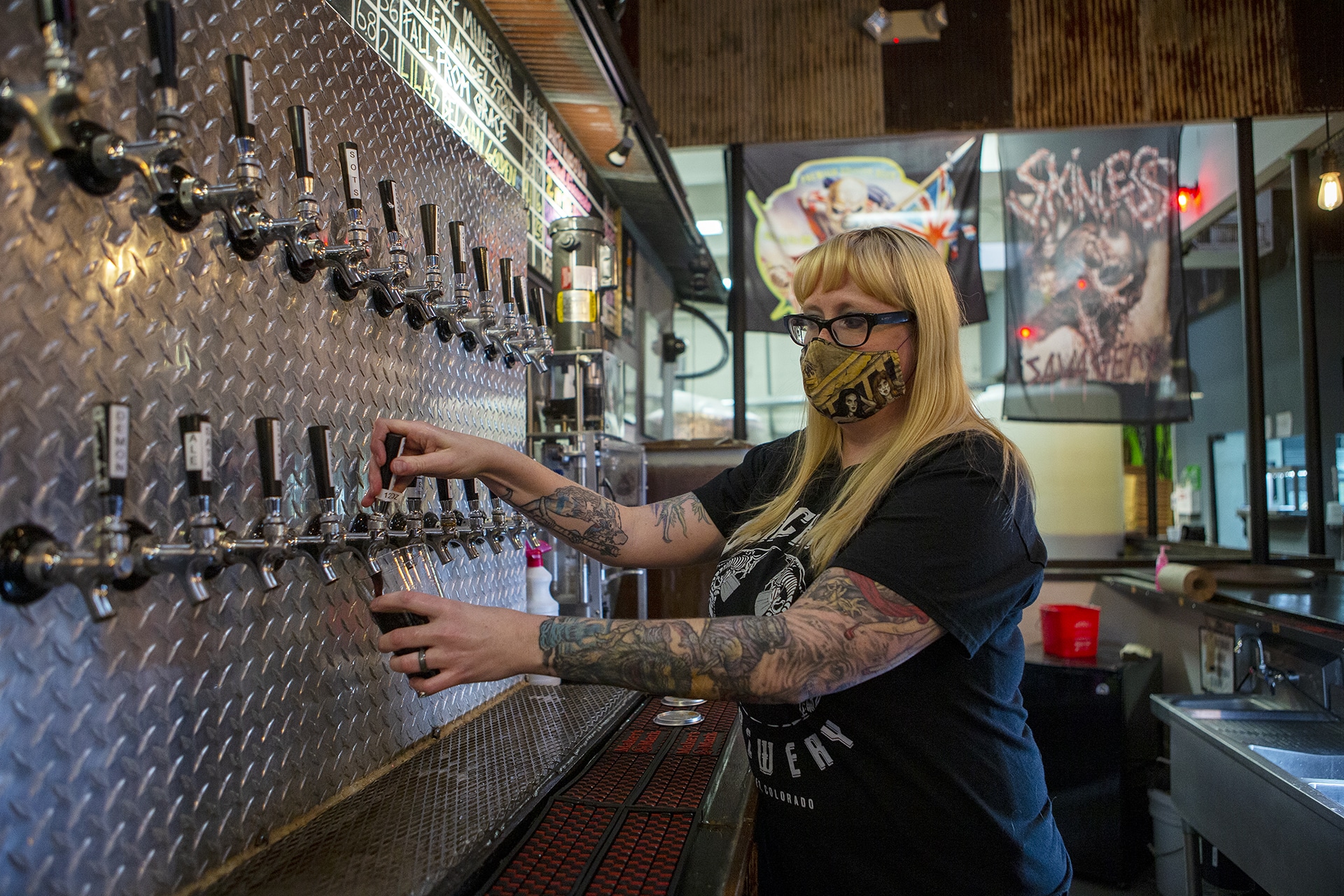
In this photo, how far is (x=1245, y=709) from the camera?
300cm

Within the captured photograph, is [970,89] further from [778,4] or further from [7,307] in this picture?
[7,307]

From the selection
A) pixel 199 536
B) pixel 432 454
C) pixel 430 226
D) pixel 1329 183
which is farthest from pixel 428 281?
pixel 1329 183

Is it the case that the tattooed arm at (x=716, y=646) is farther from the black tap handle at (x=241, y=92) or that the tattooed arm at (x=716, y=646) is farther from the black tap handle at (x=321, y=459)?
the black tap handle at (x=241, y=92)

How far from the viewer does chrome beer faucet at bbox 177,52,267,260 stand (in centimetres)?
103

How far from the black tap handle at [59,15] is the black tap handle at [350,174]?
450 mm

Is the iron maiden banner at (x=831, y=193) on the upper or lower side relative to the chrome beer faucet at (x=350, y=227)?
upper

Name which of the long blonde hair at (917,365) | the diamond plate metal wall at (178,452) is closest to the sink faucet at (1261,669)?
the long blonde hair at (917,365)

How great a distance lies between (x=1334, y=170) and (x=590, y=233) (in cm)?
322

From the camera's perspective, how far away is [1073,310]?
14.3 ft

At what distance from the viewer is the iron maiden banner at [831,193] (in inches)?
177

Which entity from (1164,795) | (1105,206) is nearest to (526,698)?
(1164,795)

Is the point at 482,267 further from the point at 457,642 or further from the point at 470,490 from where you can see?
the point at 457,642

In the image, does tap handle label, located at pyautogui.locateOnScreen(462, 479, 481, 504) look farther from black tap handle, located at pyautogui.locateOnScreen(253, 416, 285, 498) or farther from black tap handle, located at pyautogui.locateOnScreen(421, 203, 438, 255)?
black tap handle, located at pyautogui.locateOnScreen(253, 416, 285, 498)

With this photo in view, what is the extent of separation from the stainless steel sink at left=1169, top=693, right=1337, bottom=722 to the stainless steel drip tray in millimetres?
2280
